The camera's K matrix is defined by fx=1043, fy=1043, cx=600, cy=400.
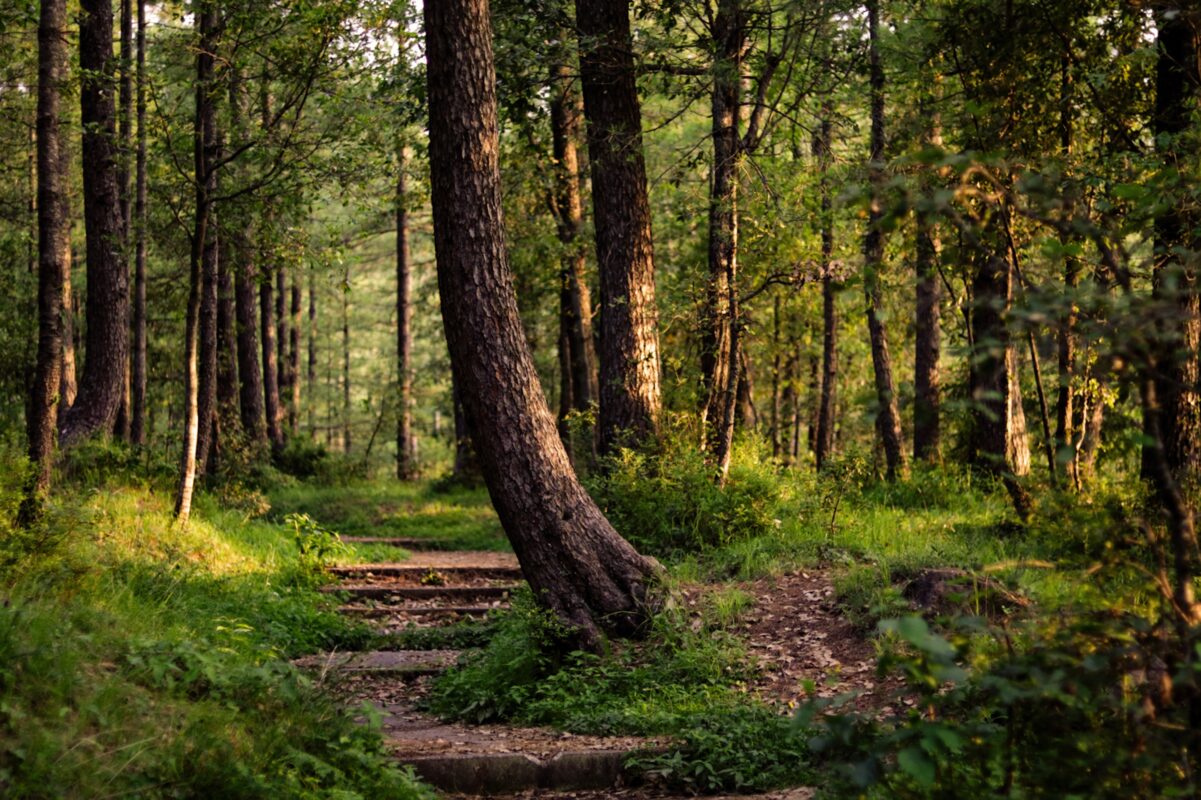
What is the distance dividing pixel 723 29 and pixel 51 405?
26.8 feet

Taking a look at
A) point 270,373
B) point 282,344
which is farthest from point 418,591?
point 282,344

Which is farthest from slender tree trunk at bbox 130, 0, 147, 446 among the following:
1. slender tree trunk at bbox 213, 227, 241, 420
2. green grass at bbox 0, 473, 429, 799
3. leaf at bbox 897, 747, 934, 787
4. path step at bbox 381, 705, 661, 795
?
leaf at bbox 897, 747, 934, 787

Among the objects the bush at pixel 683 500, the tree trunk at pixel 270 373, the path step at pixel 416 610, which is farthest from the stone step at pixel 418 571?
the tree trunk at pixel 270 373

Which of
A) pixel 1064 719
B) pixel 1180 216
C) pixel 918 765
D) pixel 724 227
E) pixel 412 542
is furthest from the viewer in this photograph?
pixel 412 542

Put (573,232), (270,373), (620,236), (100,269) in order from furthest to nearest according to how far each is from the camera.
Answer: (270,373) → (573,232) → (100,269) → (620,236)

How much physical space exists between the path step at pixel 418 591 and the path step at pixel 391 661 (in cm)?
223

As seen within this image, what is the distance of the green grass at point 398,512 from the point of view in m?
16.1

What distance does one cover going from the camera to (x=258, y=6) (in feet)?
36.7

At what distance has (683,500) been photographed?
10656 mm

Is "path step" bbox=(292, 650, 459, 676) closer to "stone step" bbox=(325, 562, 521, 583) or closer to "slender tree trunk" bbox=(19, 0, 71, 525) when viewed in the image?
"slender tree trunk" bbox=(19, 0, 71, 525)

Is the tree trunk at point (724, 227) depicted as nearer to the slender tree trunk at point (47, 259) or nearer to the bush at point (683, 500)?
the bush at point (683, 500)

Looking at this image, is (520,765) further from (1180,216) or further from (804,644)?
(1180,216)

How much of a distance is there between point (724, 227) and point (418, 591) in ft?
17.5

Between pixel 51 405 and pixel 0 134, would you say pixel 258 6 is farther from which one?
pixel 0 134
